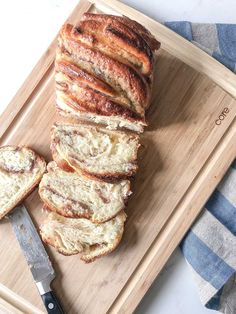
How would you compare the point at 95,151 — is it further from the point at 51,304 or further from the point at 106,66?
the point at 51,304

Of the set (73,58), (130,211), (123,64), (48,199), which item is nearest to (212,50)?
(123,64)

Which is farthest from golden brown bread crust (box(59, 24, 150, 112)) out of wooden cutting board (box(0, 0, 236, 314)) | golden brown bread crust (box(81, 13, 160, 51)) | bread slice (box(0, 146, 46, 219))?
bread slice (box(0, 146, 46, 219))

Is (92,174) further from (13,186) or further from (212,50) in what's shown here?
(212,50)

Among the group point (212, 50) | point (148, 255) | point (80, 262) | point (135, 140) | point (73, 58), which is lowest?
point (80, 262)

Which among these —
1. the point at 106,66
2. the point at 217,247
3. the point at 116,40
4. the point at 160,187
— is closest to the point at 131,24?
the point at 116,40

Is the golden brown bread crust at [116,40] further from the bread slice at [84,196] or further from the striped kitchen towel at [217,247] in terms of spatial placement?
the bread slice at [84,196]

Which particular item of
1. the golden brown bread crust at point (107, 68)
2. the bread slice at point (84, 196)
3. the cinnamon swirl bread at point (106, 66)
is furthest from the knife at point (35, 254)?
the golden brown bread crust at point (107, 68)

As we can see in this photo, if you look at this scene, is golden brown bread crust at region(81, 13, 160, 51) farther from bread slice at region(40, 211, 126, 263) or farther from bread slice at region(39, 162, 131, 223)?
bread slice at region(40, 211, 126, 263)

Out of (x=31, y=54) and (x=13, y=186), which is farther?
(x=31, y=54)
